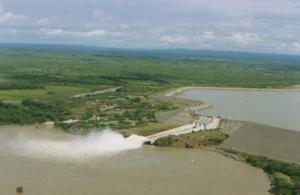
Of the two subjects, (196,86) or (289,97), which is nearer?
(289,97)

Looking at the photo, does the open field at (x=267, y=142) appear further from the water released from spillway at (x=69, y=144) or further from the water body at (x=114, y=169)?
the water released from spillway at (x=69, y=144)

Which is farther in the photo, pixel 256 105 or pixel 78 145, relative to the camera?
pixel 256 105

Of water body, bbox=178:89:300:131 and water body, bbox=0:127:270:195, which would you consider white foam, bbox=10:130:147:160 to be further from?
water body, bbox=178:89:300:131

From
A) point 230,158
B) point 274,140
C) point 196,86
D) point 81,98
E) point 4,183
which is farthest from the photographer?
point 196,86

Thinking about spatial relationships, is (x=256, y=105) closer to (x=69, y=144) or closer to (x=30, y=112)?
(x=30, y=112)

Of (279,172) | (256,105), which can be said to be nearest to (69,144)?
(279,172)

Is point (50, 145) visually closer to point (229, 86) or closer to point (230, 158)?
point (230, 158)

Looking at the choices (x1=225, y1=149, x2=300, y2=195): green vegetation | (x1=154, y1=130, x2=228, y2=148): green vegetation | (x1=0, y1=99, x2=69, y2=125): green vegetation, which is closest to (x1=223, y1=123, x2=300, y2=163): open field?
(x1=154, y1=130, x2=228, y2=148): green vegetation

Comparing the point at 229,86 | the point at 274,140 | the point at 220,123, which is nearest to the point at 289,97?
the point at 229,86
